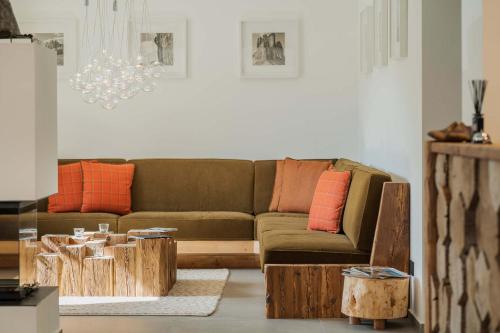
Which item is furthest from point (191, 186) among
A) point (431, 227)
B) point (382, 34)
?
point (431, 227)

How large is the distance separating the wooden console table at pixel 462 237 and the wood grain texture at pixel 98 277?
2952 millimetres

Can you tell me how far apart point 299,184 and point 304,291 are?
2.29m

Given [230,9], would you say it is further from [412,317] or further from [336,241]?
[412,317]

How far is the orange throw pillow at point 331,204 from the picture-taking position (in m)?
6.27

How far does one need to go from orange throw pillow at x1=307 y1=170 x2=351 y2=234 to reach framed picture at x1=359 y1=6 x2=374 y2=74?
4.00 feet

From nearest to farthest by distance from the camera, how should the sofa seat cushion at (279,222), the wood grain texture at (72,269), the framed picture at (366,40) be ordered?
1. the wood grain texture at (72,269)
2. the sofa seat cushion at (279,222)
3. the framed picture at (366,40)

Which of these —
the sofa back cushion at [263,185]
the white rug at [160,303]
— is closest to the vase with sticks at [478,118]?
the white rug at [160,303]

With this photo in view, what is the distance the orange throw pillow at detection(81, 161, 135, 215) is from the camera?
24.9ft

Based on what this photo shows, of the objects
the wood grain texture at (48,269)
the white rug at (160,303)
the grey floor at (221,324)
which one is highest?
the wood grain texture at (48,269)

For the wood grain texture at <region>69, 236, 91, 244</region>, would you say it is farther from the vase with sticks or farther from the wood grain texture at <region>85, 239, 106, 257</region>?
the vase with sticks

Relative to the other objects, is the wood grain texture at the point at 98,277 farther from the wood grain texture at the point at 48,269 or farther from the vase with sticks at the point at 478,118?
the vase with sticks at the point at 478,118

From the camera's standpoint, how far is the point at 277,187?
778 centimetres

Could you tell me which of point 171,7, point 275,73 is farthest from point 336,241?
point 171,7

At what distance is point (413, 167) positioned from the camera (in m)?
5.27
